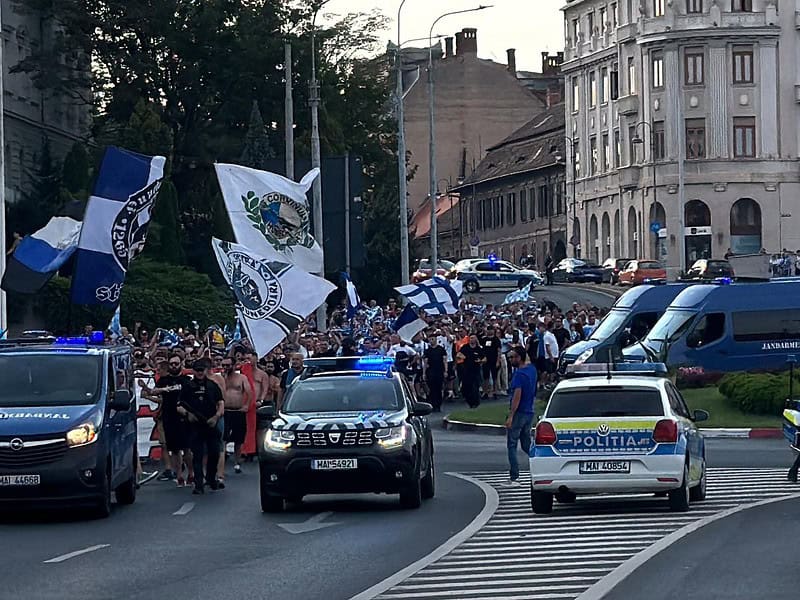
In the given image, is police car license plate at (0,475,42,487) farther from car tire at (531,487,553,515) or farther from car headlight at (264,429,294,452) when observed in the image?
Result: car tire at (531,487,553,515)

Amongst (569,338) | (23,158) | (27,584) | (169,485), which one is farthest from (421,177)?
(27,584)

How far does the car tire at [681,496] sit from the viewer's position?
19.5 meters

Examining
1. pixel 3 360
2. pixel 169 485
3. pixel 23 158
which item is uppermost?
pixel 23 158

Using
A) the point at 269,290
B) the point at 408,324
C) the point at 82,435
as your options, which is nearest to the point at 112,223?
the point at 269,290

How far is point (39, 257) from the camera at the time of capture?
33688mm

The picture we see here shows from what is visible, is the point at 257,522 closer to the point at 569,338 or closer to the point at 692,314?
the point at 692,314

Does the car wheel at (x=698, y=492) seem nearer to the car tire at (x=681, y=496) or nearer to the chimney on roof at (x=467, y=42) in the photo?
the car tire at (x=681, y=496)

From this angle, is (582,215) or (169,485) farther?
(582,215)

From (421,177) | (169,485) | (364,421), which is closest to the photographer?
(364,421)

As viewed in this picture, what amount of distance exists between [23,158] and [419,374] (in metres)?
30.5

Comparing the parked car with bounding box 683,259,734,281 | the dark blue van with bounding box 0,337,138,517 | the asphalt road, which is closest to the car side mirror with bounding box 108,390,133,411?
the dark blue van with bounding box 0,337,138,517

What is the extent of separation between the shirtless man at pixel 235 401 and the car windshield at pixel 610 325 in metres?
17.3

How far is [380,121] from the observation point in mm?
88562

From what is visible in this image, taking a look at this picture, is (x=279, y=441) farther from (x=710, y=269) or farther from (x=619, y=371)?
(x=710, y=269)
